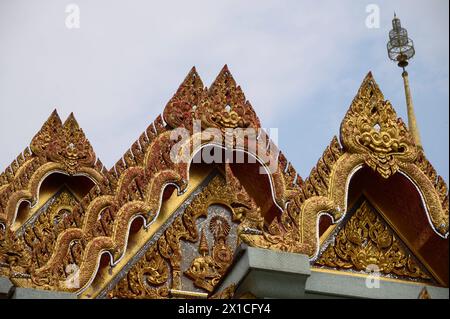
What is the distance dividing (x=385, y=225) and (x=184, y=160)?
225cm

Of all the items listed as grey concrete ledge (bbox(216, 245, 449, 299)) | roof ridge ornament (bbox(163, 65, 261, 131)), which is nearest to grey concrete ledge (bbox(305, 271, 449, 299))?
grey concrete ledge (bbox(216, 245, 449, 299))

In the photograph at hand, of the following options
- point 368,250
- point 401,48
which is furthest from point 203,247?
point 401,48

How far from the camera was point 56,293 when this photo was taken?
8.98 m

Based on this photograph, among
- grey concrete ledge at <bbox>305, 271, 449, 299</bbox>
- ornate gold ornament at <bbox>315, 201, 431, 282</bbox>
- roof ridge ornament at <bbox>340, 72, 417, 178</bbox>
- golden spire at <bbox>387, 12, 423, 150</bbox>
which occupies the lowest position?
grey concrete ledge at <bbox>305, 271, 449, 299</bbox>

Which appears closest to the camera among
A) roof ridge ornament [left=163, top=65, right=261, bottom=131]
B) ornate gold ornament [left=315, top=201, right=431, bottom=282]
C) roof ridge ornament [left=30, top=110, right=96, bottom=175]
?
ornate gold ornament [left=315, top=201, right=431, bottom=282]

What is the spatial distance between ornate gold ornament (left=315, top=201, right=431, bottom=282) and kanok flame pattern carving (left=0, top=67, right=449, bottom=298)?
46 centimetres

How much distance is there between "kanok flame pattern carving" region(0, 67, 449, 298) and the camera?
901 centimetres

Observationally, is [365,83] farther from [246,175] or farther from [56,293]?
[56,293]

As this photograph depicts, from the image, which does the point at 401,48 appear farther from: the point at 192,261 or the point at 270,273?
the point at 270,273

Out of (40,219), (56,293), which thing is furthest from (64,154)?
(56,293)

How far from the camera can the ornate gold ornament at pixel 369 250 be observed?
9594mm

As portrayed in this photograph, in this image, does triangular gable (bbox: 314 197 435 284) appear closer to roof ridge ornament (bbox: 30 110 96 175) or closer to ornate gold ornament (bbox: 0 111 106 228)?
ornate gold ornament (bbox: 0 111 106 228)

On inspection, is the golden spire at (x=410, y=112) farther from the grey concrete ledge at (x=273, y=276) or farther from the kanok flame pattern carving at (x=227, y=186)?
the grey concrete ledge at (x=273, y=276)

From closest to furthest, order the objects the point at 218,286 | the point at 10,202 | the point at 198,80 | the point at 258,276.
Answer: the point at 258,276, the point at 218,286, the point at 198,80, the point at 10,202
